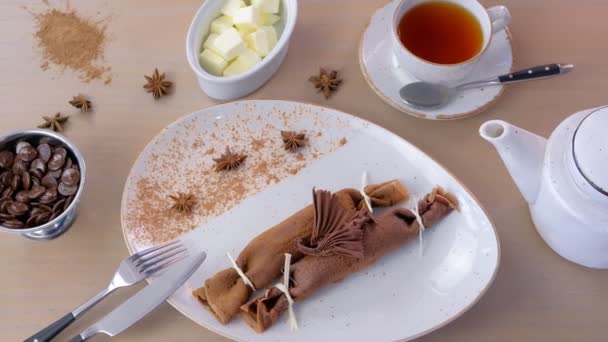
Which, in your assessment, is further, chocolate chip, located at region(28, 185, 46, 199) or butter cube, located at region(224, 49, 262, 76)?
butter cube, located at region(224, 49, 262, 76)

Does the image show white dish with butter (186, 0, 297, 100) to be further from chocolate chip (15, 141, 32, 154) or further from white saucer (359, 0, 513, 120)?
chocolate chip (15, 141, 32, 154)

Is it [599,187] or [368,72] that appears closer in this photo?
[599,187]

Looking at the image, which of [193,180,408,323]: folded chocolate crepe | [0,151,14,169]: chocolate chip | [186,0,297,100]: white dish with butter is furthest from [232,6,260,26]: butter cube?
[0,151,14,169]: chocolate chip

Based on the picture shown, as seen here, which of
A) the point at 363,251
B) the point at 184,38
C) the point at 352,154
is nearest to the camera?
the point at 363,251

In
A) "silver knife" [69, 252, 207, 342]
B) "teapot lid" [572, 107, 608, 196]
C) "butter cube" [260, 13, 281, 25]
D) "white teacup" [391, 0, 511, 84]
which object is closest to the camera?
"teapot lid" [572, 107, 608, 196]

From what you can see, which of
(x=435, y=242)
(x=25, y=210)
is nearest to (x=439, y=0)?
(x=435, y=242)

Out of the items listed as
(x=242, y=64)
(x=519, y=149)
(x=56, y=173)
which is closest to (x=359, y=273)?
(x=519, y=149)

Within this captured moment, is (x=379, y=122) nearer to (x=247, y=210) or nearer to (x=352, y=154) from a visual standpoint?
(x=352, y=154)
